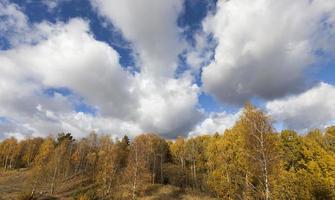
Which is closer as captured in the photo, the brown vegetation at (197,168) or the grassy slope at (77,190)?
the brown vegetation at (197,168)

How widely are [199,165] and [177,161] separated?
15.2 m

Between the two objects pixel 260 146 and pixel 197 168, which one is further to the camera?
pixel 197 168

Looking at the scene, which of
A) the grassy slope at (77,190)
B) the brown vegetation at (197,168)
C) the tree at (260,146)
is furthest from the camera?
the grassy slope at (77,190)

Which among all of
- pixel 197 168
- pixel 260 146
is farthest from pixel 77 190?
pixel 260 146

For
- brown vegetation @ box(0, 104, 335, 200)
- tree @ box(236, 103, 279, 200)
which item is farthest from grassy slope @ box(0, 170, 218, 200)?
tree @ box(236, 103, 279, 200)

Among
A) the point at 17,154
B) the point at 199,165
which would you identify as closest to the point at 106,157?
the point at 199,165

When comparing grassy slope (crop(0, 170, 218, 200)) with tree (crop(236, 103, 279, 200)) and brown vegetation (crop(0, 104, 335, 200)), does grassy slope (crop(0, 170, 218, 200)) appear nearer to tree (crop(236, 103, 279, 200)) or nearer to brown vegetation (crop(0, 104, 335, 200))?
brown vegetation (crop(0, 104, 335, 200))

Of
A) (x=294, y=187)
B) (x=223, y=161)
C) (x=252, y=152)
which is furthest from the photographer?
(x=223, y=161)

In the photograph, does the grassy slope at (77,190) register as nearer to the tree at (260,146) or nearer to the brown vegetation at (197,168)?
the brown vegetation at (197,168)

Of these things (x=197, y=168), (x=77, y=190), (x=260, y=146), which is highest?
(x=197, y=168)

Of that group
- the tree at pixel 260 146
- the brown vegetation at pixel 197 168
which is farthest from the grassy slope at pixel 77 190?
the tree at pixel 260 146

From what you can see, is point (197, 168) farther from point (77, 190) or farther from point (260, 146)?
point (260, 146)

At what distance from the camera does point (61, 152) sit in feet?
174

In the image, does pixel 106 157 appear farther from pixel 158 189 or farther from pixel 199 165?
pixel 199 165
